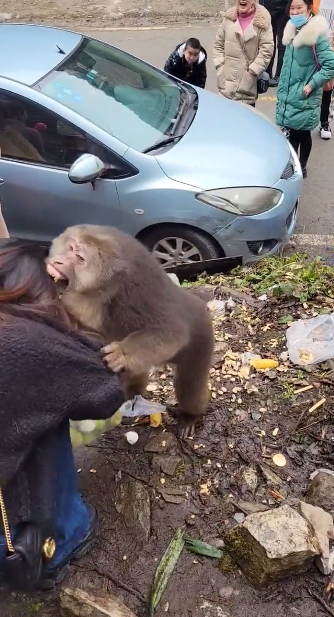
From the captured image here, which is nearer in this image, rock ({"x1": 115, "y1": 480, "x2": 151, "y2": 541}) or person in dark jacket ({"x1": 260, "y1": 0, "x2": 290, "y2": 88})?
rock ({"x1": 115, "y1": 480, "x2": 151, "y2": 541})

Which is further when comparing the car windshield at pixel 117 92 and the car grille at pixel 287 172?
the car grille at pixel 287 172

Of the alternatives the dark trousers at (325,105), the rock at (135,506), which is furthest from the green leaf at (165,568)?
the dark trousers at (325,105)

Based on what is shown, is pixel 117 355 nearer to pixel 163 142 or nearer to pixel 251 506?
pixel 251 506

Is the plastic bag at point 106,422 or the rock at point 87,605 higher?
the plastic bag at point 106,422

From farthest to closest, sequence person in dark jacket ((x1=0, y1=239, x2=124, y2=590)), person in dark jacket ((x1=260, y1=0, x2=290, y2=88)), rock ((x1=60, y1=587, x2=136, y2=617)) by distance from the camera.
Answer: person in dark jacket ((x1=260, y1=0, x2=290, y2=88))
rock ((x1=60, y1=587, x2=136, y2=617))
person in dark jacket ((x1=0, y1=239, x2=124, y2=590))

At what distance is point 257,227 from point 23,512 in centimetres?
345

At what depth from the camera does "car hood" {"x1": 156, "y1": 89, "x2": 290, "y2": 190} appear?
493 centimetres

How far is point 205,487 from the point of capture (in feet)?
10.7

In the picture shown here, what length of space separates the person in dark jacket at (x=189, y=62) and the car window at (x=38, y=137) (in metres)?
2.30

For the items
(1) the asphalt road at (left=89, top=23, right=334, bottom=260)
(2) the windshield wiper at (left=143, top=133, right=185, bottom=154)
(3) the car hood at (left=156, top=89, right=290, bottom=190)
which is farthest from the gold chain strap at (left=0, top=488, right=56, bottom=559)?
(1) the asphalt road at (left=89, top=23, right=334, bottom=260)

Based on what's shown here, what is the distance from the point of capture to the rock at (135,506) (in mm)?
3059

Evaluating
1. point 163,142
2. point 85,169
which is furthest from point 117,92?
point 85,169

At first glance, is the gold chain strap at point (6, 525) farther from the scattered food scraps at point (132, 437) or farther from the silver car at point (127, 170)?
the silver car at point (127, 170)

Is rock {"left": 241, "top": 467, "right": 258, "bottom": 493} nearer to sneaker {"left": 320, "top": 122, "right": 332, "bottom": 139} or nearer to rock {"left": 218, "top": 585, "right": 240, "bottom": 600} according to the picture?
rock {"left": 218, "top": 585, "right": 240, "bottom": 600}
